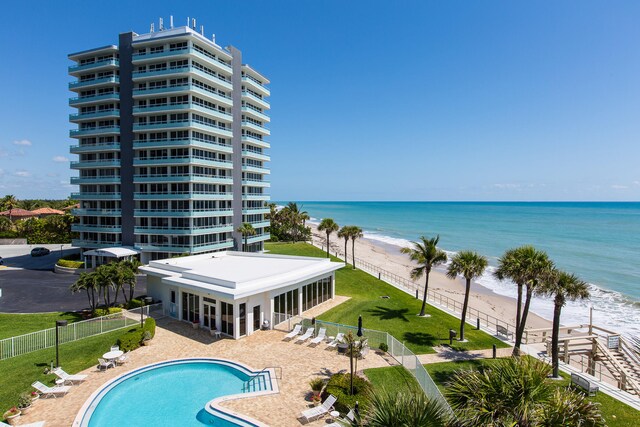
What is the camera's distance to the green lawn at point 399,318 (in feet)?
78.2

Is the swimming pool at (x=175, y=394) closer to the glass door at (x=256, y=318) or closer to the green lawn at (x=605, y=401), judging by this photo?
the glass door at (x=256, y=318)

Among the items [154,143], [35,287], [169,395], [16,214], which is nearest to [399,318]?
[169,395]

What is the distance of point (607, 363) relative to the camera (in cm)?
2423

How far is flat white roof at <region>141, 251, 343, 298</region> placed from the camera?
23578 millimetres

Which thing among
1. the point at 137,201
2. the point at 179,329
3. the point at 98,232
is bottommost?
the point at 179,329

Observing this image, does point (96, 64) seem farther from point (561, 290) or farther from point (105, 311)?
point (561, 290)

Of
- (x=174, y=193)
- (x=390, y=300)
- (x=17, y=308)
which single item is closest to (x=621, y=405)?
(x=390, y=300)

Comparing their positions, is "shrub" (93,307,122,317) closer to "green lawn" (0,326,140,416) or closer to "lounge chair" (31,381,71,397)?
"green lawn" (0,326,140,416)

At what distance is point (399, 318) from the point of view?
28.4m

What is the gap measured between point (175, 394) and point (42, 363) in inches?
322

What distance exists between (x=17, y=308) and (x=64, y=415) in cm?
2133

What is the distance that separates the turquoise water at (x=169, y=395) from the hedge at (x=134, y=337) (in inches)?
117

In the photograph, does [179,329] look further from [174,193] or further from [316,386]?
[174,193]

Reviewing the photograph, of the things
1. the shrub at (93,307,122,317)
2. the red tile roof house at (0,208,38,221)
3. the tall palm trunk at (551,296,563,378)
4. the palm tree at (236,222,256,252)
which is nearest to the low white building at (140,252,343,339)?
the shrub at (93,307,122,317)
